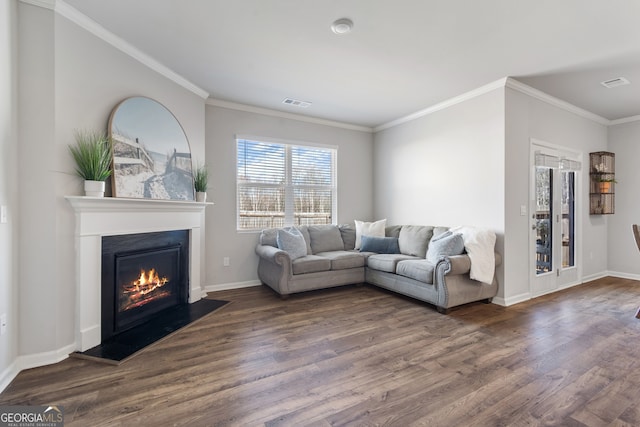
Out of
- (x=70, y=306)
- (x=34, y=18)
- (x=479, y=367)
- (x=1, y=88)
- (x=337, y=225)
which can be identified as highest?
(x=34, y=18)

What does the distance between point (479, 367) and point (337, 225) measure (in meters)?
3.16

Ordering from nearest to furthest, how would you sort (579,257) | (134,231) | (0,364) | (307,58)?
(0,364) < (134,231) < (307,58) < (579,257)

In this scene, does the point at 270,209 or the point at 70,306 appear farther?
the point at 270,209

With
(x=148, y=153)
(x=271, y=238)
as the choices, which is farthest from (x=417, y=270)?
(x=148, y=153)

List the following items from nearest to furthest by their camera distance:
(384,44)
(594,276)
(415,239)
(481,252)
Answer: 1. (384,44)
2. (481,252)
3. (415,239)
4. (594,276)

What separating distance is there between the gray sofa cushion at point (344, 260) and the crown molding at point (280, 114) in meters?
2.27

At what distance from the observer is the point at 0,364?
192cm

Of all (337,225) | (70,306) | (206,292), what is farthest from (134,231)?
(337,225)

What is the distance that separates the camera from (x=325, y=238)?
4727mm

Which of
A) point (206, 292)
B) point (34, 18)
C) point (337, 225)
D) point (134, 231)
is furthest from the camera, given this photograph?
point (337, 225)

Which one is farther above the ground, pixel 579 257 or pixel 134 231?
pixel 134 231

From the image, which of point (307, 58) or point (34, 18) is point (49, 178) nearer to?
point (34, 18)

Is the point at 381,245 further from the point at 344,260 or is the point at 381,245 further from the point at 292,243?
the point at 292,243

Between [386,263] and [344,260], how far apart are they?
23.3 inches
